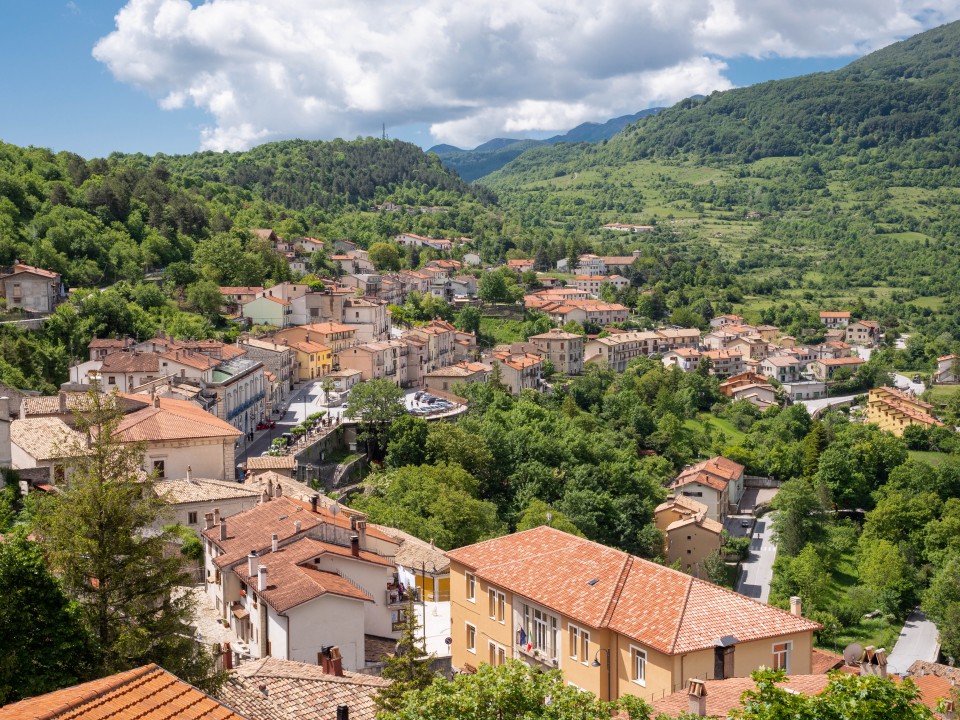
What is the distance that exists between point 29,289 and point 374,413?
915 inches

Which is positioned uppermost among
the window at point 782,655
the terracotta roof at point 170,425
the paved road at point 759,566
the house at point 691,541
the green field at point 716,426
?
the terracotta roof at point 170,425

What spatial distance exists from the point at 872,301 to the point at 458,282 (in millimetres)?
71335

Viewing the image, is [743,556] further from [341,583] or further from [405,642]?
[405,642]

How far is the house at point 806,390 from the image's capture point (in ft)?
327

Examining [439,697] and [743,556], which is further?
[743,556]

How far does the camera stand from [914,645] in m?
44.7

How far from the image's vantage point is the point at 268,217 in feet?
372

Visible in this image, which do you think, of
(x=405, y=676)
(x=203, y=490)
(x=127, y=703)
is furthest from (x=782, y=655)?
(x=203, y=490)

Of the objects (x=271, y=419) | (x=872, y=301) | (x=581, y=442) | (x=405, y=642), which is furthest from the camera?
(x=872, y=301)

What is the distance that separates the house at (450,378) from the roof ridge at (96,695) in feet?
179

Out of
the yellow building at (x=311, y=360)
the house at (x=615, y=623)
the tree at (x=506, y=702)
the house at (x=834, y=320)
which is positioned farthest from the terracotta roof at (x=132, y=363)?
the house at (x=834, y=320)

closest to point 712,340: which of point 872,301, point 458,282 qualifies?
point 458,282

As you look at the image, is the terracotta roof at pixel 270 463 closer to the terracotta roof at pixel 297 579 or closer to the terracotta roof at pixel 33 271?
the terracotta roof at pixel 297 579

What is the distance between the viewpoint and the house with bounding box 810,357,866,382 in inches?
4097
